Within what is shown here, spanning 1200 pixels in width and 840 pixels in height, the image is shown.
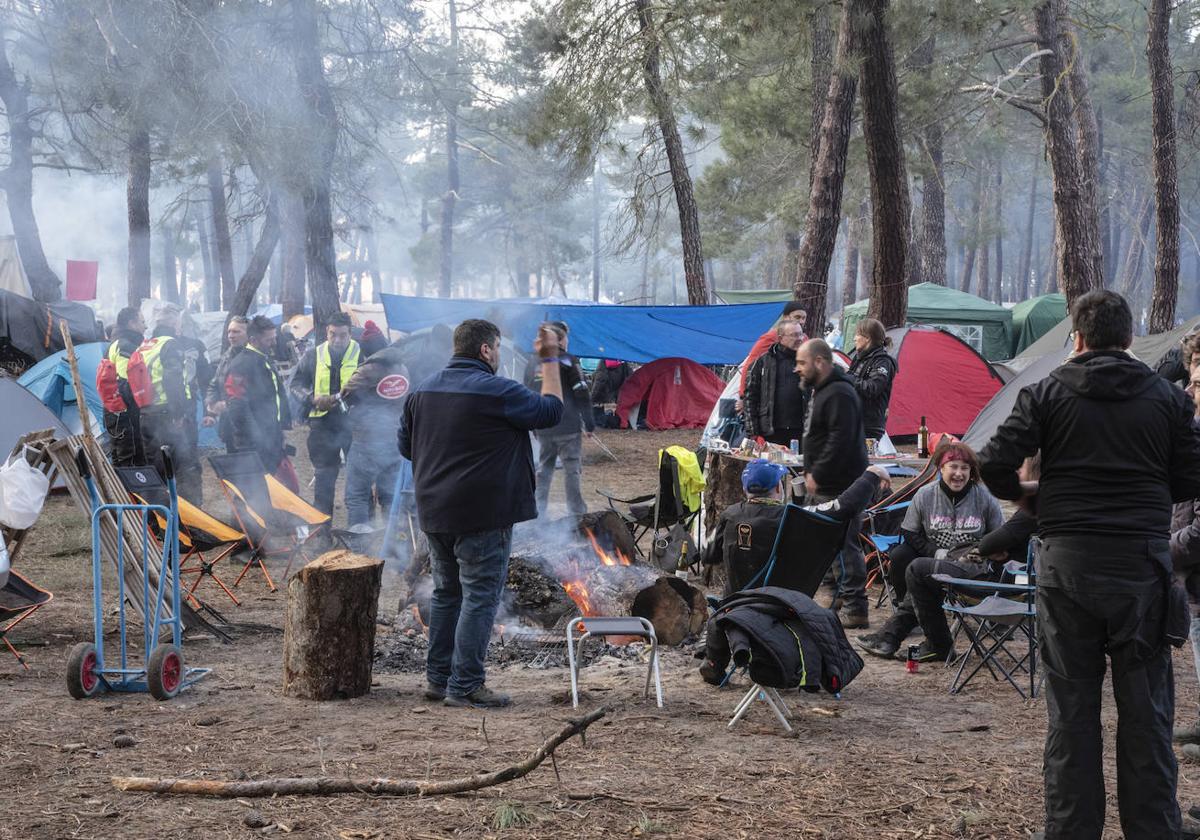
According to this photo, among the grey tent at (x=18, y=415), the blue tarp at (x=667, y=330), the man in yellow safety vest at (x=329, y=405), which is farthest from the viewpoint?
the blue tarp at (x=667, y=330)

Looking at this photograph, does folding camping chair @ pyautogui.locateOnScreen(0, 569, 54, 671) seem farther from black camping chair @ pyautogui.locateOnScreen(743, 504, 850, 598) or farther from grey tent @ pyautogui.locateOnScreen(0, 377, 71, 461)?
grey tent @ pyautogui.locateOnScreen(0, 377, 71, 461)

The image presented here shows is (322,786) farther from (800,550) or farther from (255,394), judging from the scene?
(255,394)

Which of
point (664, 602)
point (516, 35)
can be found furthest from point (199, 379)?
point (516, 35)

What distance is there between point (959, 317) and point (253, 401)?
17211 mm

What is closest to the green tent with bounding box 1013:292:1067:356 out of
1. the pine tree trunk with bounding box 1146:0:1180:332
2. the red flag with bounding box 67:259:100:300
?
the pine tree trunk with bounding box 1146:0:1180:332

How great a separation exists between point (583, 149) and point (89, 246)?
39.1 meters

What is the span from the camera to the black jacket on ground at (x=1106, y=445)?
10.3 ft

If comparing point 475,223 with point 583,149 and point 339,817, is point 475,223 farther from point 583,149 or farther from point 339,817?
point 339,817

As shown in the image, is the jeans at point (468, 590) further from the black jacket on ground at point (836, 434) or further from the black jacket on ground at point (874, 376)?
the black jacket on ground at point (874, 376)

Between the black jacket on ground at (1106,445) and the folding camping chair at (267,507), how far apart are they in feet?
18.2

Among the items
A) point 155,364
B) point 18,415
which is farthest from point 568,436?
point 18,415

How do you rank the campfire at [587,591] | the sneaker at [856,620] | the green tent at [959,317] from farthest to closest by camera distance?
the green tent at [959,317] → the sneaker at [856,620] → the campfire at [587,591]

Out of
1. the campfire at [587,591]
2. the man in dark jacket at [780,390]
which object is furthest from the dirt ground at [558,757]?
the man in dark jacket at [780,390]

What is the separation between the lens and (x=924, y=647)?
228 inches
